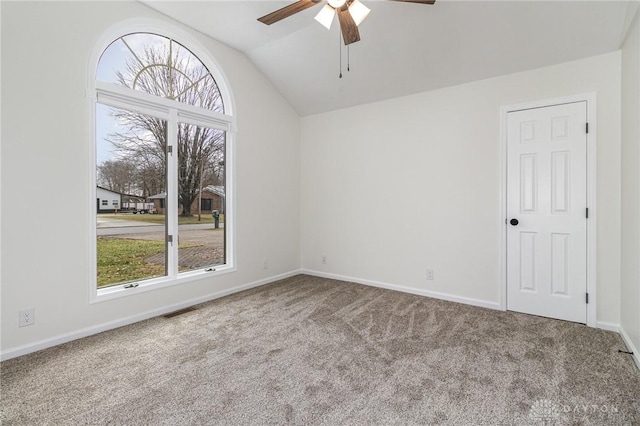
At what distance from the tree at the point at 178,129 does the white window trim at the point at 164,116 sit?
0.08 meters

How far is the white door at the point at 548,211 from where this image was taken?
116 inches

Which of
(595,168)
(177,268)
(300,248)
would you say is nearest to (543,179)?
(595,168)

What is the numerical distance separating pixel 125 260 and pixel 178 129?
154 cm

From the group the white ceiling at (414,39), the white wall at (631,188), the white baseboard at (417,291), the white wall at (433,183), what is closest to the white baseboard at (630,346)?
the white wall at (631,188)

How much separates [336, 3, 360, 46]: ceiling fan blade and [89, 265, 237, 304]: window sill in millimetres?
2967

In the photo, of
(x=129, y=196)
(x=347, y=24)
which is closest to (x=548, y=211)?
(x=347, y=24)

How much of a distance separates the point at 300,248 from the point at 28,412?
12.1ft

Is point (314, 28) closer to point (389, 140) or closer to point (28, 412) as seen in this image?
point (389, 140)

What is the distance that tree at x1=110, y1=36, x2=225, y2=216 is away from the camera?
3104mm

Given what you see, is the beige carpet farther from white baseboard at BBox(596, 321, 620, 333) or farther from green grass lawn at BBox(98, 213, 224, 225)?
green grass lawn at BBox(98, 213, 224, 225)

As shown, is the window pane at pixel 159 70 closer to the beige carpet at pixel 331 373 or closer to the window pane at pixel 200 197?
the window pane at pixel 200 197

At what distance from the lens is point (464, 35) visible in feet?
9.89

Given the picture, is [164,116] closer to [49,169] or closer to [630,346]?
[49,169]

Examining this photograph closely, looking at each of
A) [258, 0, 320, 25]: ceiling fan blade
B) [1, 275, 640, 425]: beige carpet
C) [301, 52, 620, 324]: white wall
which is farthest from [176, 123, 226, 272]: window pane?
[258, 0, 320, 25]: ceiling fan blade
